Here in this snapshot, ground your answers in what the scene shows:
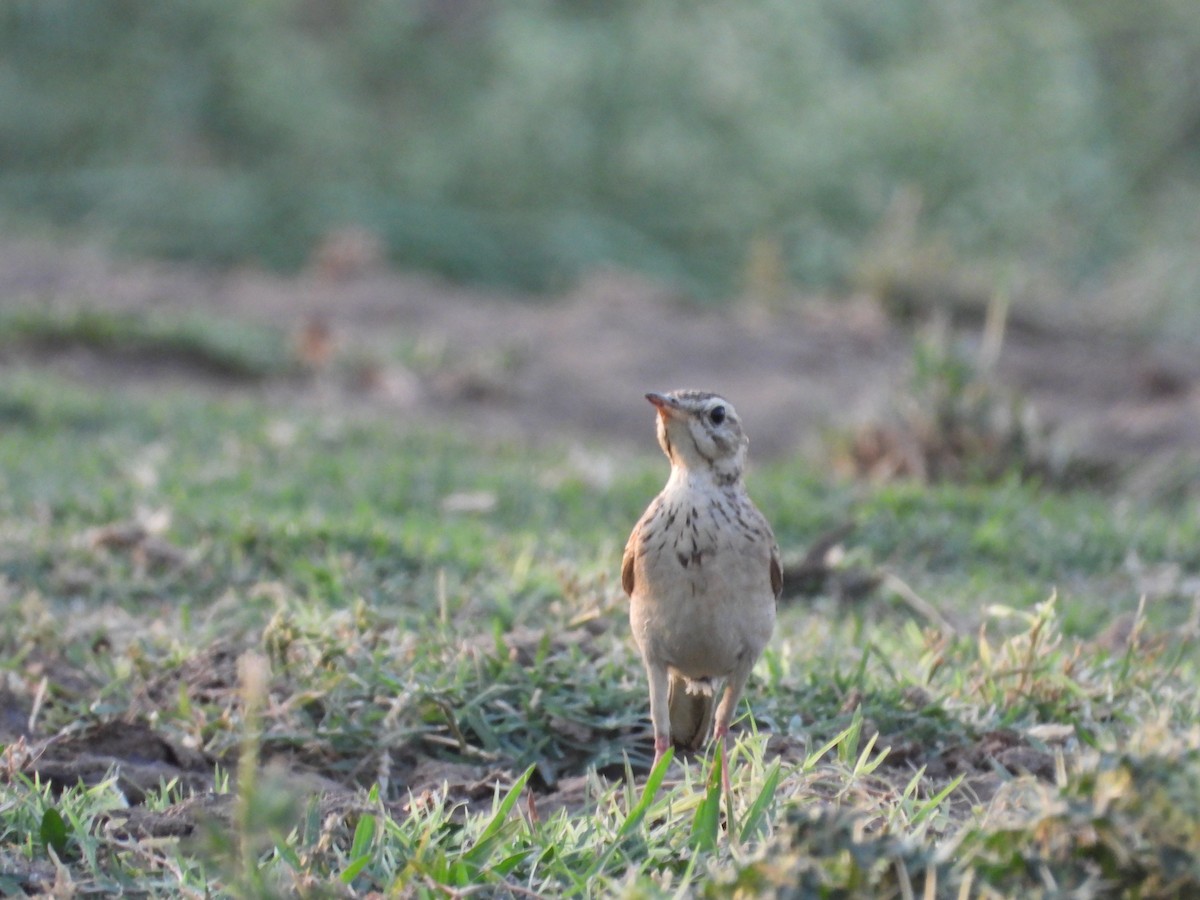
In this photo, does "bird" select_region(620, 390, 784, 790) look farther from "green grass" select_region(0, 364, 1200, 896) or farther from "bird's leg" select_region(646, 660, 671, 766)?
"green grass" select_region(0, 364, 1200, 896)

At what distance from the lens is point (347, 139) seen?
1847cm

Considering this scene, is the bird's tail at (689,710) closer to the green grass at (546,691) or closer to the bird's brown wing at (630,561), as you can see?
the green grass at (546,691)

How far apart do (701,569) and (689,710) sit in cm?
48

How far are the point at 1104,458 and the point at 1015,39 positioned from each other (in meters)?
10.1

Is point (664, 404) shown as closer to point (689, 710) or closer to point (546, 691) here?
point (689, 710)

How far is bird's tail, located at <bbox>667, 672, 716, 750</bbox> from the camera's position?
3.92 m

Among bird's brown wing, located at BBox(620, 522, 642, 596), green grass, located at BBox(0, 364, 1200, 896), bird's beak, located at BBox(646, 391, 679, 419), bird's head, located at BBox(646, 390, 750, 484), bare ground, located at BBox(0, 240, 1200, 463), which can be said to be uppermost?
bird's beak, located at BBox(646, 391, 679, 419)

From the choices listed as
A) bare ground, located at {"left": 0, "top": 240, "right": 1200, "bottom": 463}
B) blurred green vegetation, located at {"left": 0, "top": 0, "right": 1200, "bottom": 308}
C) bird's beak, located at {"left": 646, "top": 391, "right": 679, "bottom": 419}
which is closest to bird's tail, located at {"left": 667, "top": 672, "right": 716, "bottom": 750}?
bird's beak, located at {"left": 646, "top": 391, "right": 679, "bottom": 419}

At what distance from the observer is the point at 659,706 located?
377 centimetres

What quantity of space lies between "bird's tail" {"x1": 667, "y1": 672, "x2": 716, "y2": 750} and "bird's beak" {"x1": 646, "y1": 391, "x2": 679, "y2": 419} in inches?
24.6

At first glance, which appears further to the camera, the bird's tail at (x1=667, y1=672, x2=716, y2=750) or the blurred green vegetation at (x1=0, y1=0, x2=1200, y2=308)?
the blurred green vegetation at (x1=0, y1=0, x2=1200, y2=308)

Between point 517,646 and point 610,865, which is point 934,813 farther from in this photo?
point 517,646

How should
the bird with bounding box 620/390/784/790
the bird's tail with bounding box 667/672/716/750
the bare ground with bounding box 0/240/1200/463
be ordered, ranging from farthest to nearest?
1. the bare ground with bounding box 0/240/1200/463
2. the bird's tail with bounding box 667/672/716/750
3. the bird with bounding box 620/390/784/790

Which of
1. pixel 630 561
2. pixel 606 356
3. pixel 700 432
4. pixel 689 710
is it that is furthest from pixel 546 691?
pixel 606 356
